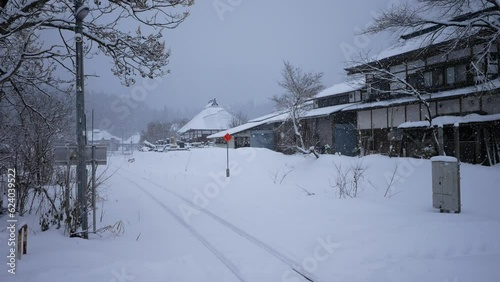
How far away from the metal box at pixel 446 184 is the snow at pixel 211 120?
4718 cm

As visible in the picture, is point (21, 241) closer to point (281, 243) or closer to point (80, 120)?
point (80, 120)

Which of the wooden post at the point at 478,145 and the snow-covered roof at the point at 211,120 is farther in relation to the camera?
the snow-covered roof at the point at 211,120

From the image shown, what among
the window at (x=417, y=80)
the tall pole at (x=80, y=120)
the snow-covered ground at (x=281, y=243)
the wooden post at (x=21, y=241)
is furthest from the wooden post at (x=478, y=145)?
the wooden post at (x=21, y=241)

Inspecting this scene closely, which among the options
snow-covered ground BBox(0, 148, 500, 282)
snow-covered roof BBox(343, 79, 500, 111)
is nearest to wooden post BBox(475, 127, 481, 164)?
snow-covered roof BBox(343, 79, 500, 111)

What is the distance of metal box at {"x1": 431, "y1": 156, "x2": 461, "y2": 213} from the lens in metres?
7.52

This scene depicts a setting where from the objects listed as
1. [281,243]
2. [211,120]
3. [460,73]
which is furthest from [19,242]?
[211,120]

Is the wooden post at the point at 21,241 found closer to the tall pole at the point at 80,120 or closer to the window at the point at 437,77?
the tall pole at the point at 80,120

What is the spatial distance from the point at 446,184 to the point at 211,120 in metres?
49.3

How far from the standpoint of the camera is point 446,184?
304 inches

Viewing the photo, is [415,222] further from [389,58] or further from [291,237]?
[389,58]

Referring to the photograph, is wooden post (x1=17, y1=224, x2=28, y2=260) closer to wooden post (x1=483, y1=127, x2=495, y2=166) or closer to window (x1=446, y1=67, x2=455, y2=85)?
wooden post (x1=483, y1=127, x2=495, y2=166)

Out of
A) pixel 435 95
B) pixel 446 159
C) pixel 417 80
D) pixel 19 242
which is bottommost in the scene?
pixel 19 242

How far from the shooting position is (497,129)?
14789 millimetres

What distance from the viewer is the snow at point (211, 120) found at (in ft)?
175
